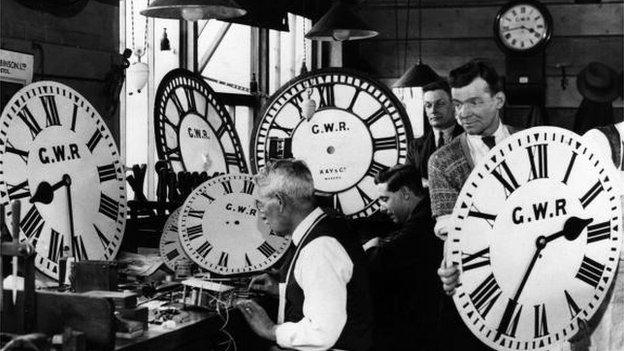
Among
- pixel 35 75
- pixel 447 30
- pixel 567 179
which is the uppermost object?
pixel 447 30

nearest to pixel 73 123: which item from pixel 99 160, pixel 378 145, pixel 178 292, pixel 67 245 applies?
pixel 99 160

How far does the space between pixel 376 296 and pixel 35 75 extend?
1.85m

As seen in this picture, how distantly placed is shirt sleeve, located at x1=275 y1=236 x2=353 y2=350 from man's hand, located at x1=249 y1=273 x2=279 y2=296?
1.84 ft

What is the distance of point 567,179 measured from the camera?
274cm

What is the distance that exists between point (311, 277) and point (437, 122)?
227 cm

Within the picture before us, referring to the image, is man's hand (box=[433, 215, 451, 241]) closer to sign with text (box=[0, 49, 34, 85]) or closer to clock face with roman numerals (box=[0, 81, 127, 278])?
clock face with roman numerals (box=[0, 81, 127, 278])

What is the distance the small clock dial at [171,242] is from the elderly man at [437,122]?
1481 millimetres

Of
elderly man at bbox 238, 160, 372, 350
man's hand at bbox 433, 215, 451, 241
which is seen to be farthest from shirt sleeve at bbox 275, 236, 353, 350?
man's hand at bbox 433, 215, 451, 241

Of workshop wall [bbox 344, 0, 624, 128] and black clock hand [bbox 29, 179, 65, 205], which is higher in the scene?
workshop wall [bbox 344, 0, 624, 128]

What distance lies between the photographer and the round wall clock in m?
7.36

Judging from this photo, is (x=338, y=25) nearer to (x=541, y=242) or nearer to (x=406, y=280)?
(x=406, y=280)

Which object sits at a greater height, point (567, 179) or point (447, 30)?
point (447, 30)

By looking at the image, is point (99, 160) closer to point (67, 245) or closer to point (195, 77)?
point (67, 245)

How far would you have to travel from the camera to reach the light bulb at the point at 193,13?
3.46 m
